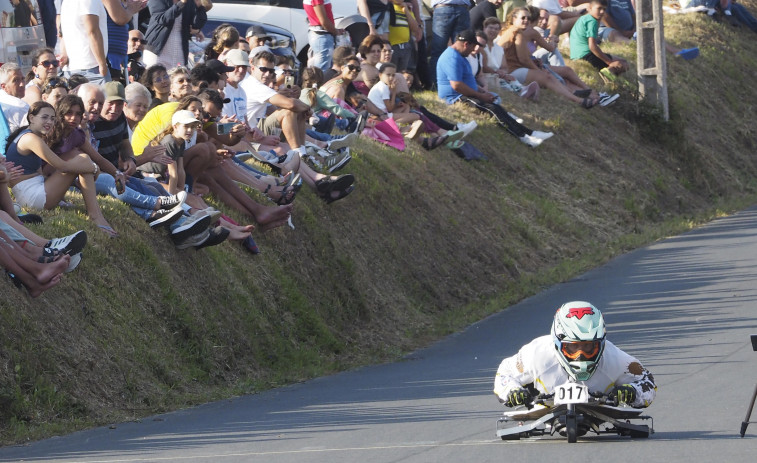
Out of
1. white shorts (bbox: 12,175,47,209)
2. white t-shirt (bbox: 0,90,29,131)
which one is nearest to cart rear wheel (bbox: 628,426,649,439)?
white shorts (bbox: 12,175,47,209)

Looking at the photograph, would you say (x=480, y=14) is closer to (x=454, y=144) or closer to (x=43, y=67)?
(x=454, y=144)

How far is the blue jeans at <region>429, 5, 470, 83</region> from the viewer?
23.2m

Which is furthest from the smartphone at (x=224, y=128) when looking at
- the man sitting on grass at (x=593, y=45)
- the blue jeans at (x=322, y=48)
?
the man sitting on grass at (x=593, y=45)

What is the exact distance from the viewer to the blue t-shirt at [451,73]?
22031 mm

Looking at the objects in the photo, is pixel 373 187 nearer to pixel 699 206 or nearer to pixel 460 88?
pixel 460 88

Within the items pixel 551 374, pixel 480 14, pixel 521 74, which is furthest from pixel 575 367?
pixel 521 74

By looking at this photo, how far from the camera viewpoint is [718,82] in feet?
112

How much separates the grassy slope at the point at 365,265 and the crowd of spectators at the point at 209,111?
0.34m

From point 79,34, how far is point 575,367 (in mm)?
8336

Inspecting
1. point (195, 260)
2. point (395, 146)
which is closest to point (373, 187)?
point (395, 146)

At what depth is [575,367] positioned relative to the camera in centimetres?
891

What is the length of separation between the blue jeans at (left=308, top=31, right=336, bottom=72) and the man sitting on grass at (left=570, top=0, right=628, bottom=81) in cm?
970

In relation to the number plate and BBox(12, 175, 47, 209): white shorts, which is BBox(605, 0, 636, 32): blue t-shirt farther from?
the number plate

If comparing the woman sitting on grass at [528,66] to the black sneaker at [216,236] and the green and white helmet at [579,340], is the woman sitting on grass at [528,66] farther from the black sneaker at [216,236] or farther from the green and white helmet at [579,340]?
the green and white helmet at [579,340]
